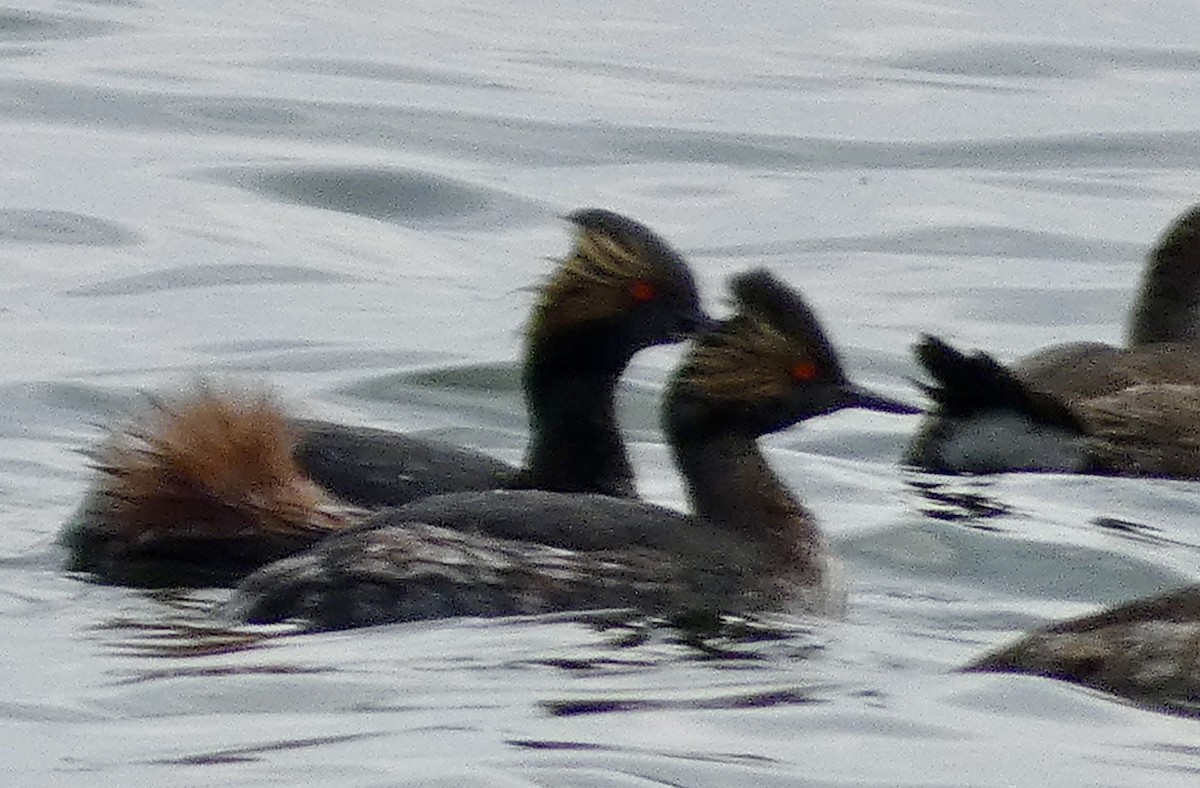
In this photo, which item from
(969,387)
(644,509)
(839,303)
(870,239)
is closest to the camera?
(644,509)

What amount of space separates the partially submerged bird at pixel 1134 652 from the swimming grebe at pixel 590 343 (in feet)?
9.64

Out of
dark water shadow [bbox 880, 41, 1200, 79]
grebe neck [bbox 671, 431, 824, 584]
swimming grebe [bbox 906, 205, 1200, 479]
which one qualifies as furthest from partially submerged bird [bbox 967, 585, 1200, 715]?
dark water shadow [bbox 880, 41, 1200, 79]

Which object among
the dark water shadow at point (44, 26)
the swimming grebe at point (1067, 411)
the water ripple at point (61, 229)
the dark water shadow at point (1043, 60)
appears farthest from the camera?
the dark water shadow at point (1043, 60)

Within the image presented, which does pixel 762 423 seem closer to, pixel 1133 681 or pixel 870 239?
pixel 1133 681

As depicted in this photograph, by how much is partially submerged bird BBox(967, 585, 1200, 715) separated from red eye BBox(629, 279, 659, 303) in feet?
9.94

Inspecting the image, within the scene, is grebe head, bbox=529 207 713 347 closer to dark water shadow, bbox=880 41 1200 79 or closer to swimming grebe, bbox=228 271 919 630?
swimming grebe, bbox=228 271 919 630

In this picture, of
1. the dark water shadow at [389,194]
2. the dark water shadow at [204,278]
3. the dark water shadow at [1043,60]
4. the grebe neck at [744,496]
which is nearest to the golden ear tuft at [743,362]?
the grebe neck at [744,496]

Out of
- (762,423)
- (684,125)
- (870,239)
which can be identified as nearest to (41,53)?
(684,125)

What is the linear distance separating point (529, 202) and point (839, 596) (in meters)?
10.0

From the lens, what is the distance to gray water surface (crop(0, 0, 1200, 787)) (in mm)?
9320

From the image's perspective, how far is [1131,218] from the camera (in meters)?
21.6

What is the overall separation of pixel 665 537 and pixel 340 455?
A: 5.08 ft

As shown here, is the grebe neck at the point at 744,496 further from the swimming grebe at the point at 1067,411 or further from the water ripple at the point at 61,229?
the water ripple at the point at 61,229

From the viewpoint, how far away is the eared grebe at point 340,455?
11719mm
